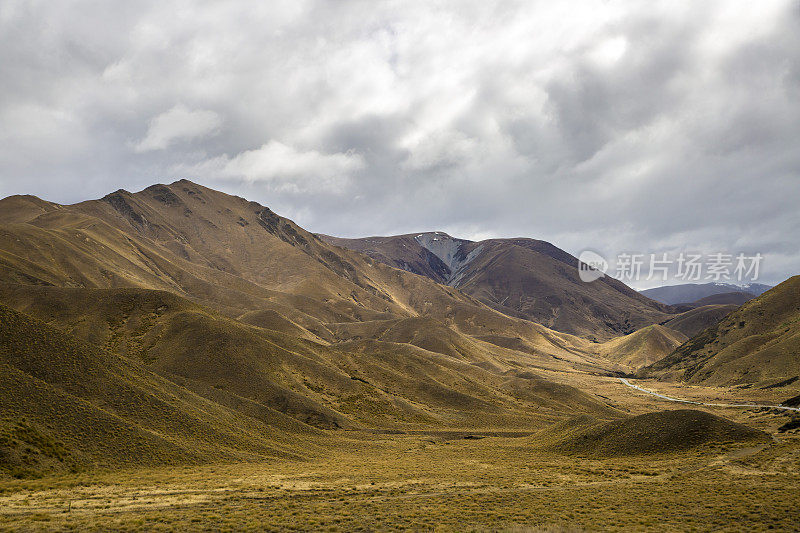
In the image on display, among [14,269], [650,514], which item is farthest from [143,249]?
[650,514]

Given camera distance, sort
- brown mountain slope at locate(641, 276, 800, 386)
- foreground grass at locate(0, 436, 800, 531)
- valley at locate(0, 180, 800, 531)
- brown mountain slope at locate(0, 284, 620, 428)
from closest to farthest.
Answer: foreground grass at locate(0, 436, 800, 531)
valley at locate(0, 180, 800, 531)
brown mountain slope at locate(0, 284, 620, 428)
brown mountain slope at locate(641, 276, 800, 386)

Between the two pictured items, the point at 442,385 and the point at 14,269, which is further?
the point at 14,269

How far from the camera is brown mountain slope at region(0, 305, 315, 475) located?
39406 millimetres

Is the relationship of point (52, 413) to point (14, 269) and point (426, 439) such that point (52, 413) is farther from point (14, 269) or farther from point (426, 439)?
point (14, 269)

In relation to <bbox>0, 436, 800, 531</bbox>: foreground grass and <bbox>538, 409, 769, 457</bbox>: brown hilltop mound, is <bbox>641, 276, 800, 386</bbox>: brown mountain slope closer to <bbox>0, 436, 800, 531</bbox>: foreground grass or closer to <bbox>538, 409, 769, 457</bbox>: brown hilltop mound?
<bbox>538, 409, 769, 457</bbox>: brown hilltop mound

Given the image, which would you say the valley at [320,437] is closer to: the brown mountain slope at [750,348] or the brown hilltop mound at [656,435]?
the brown hilltop mound at [656,435]

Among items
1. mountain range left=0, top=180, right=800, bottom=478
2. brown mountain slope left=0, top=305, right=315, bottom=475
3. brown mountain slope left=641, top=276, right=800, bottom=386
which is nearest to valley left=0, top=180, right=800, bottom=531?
brown mountain slope left=0, top=305, right=315, bottom=475

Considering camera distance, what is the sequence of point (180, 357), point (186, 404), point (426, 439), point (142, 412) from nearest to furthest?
point (142, 412)
point (186, 404)
point (426, 439)
point (180, 357)

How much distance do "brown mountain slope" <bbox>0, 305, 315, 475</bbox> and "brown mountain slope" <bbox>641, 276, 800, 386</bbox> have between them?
416 feet

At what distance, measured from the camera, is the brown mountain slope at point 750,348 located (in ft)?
414

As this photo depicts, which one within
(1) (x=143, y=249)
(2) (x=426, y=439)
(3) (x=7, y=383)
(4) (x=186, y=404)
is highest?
(1) (x=143, y=249)

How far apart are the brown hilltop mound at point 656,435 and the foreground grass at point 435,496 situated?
3093mm

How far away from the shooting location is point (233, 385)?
78375 millimetres

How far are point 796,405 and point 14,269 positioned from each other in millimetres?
165241
